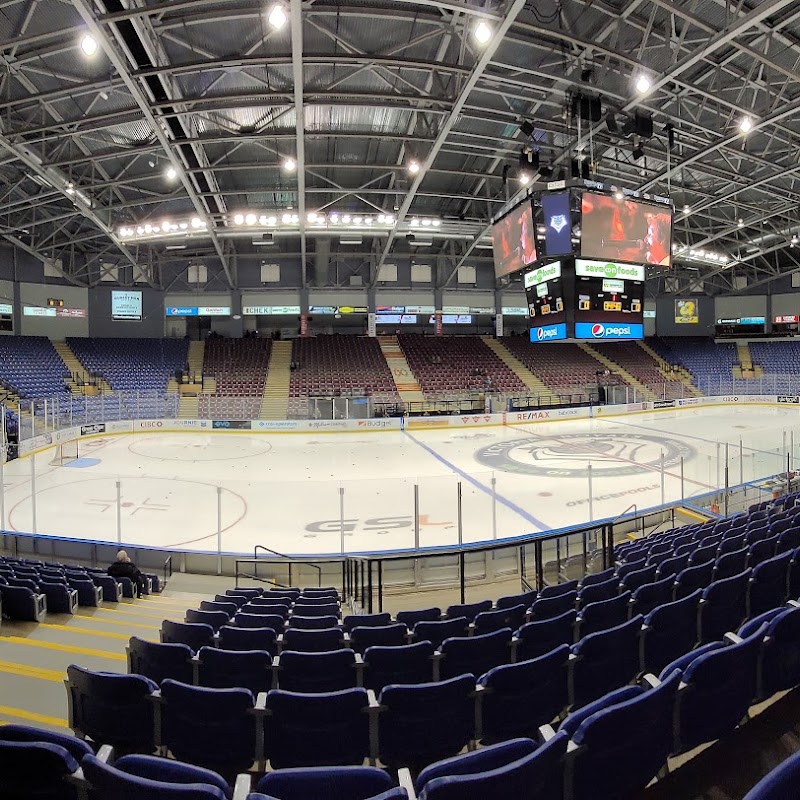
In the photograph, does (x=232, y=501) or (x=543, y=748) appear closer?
(x=543, y=748)

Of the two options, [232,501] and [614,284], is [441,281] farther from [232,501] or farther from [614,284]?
[232,501]

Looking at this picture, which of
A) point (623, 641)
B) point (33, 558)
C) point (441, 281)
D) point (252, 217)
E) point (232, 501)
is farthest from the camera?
point (441, 281)

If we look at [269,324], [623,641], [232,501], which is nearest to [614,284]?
[232,501]

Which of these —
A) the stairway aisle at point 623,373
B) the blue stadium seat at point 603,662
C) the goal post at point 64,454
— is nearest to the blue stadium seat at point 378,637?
the blue stadium seat at point 603,662

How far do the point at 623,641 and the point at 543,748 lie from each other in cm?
203

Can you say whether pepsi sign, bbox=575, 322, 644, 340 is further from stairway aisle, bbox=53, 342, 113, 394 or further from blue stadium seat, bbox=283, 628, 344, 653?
stairway aisle, bbox=53, 342, 113, 394

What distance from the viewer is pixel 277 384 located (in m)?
33.4

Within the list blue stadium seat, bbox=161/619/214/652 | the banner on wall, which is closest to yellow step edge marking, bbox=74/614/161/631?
blue stadium seat, bbox=161/619/214/652

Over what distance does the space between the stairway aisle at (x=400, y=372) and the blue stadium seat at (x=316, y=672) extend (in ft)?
90.4

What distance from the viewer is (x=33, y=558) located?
10203 millimetres

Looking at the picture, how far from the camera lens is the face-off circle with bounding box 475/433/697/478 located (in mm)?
17062

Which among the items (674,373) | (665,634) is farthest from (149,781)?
(674,373)

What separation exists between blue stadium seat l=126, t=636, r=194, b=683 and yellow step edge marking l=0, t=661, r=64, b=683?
114 centimetres

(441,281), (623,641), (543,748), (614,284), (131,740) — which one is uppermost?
(441,281)
